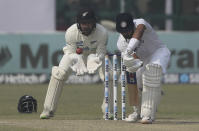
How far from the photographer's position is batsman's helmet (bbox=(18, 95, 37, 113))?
13892 mm

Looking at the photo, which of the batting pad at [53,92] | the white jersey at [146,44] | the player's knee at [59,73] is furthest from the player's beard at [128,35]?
the batting pad at [53,92]

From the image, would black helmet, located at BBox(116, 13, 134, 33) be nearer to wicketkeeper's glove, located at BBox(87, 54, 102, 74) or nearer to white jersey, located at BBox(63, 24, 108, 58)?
wicketkeeper's glove, located at BBox(87, 54, 102, 74)

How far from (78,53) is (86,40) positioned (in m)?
0.37

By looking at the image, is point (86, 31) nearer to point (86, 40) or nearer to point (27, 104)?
point (86, 40)

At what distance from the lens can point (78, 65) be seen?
1240 cm

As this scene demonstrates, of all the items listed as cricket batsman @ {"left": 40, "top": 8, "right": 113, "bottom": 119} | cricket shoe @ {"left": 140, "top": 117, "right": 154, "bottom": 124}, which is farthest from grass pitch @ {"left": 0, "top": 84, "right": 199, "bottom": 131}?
cricket batsman @ {"left": 40, "top": 8, "right": 113, "bottom": 119}

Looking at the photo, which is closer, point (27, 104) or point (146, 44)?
point (146, 44)

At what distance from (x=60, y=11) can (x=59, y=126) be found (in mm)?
19328

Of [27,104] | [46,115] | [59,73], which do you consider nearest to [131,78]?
[59,73]

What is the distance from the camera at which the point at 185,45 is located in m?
24.2

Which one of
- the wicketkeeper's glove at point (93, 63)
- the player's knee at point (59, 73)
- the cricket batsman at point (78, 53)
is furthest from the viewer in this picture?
the player's knee at point (59, 73)

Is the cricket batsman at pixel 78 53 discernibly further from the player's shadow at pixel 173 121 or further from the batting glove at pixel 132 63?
the player's shadow at pixel 173 121

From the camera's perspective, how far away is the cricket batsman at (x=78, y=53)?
12.4m

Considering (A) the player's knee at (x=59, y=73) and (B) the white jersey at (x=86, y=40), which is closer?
(A) the player's knee at (x=59, y=73)
